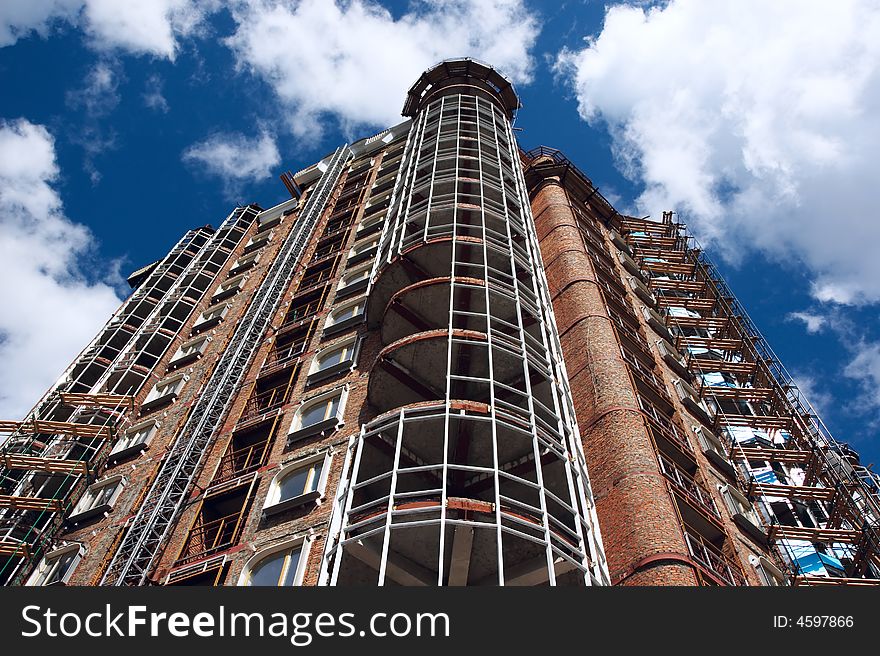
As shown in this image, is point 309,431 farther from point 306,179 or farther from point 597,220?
point 306,179

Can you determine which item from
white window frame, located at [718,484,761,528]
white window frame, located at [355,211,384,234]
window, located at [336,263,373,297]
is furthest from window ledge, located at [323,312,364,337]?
white window frame, located at [718,484,761,528]

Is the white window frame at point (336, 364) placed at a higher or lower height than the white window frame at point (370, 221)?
lower

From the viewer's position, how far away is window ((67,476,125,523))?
102 ft

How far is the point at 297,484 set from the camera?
25.4 m

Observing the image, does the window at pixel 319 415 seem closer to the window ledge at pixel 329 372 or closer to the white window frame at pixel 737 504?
the window ledge at pixel 329 372

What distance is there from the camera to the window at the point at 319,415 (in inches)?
1077

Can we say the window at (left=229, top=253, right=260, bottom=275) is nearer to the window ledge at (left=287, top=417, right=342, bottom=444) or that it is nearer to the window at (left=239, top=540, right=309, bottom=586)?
the window ledge at (left=287, top=417, right=342, bottom=444)

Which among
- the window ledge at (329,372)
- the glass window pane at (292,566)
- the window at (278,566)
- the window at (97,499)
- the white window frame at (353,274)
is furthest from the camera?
the white window frame at (353,274)

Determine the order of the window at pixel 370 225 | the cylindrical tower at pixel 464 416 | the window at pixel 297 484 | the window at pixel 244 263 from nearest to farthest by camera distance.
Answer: the cylindrical tower at pixel 464 416 → the window at pixel 297 484 → the window at pixel 370 225 → the window at pixel 244 263

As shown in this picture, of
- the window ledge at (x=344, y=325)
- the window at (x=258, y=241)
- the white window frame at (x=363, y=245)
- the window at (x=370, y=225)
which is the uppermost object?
the window at (x=258, y=241)

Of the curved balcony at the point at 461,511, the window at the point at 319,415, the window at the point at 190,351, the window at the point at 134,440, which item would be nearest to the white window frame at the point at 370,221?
the window at the point at 190,351

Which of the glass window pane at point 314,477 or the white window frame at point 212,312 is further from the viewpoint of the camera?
the white window frame at point 212,312

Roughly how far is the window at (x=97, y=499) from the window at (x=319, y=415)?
867 cm

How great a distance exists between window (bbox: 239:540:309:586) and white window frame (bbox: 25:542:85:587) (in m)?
9.58
